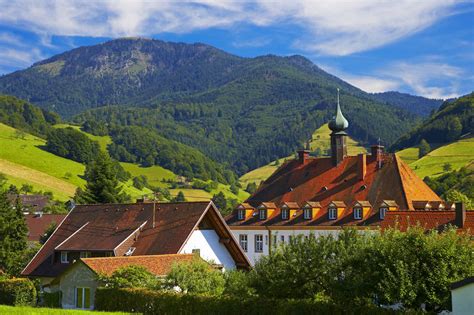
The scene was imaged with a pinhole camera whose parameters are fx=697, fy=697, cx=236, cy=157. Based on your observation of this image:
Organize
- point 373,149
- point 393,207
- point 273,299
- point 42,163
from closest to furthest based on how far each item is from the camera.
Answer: point 273,299 < point 393,207 < point 373,149 < point 42,163

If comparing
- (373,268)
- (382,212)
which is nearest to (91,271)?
(373,268)

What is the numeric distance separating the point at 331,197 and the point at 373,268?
40.1 m

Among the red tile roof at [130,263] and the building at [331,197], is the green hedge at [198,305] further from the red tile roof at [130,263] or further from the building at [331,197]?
the building at [331,197]

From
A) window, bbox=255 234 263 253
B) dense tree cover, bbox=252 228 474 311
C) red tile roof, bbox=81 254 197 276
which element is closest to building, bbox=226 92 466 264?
window, bbox=255 234 263 253

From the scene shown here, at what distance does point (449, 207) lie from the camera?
66.2 metres

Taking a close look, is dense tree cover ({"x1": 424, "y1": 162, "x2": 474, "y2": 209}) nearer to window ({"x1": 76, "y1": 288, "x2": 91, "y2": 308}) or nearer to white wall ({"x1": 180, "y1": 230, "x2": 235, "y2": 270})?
white wall ({"x1": 180, "y1": 230, "x2": 235, "y2": 270})

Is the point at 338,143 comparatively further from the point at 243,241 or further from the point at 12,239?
the point at 12,239

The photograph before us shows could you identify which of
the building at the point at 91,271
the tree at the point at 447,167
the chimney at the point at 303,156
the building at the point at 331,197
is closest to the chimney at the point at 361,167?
the building at the point at 331,197

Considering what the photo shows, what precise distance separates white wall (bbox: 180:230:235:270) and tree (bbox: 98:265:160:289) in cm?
932

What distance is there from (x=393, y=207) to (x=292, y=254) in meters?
32.7

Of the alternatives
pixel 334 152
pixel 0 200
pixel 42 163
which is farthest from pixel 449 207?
pixel 42 163

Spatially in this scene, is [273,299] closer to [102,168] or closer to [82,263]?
[82,263]

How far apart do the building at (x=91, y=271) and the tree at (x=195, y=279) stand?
12.1 ft

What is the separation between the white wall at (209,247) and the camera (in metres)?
51.0
